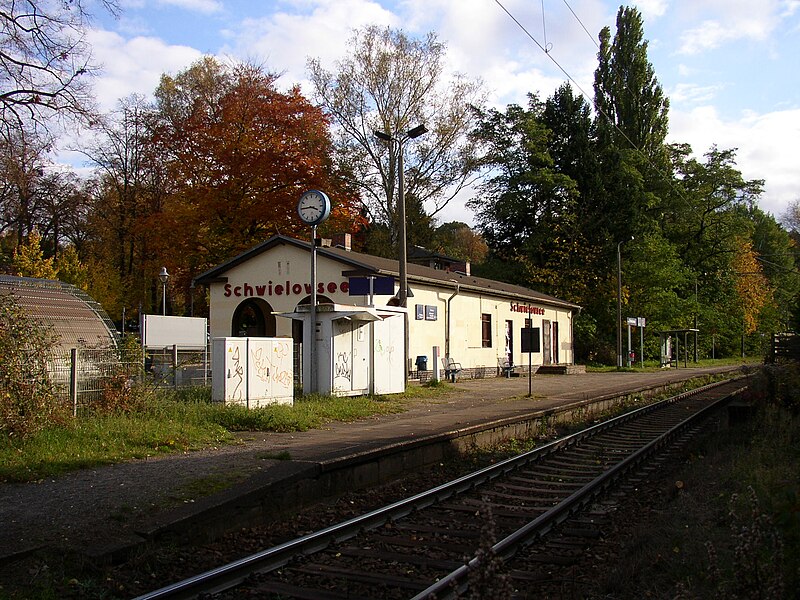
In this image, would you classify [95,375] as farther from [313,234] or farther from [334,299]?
[334,299]

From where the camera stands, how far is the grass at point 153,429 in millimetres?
9367

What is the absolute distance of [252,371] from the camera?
15.1m

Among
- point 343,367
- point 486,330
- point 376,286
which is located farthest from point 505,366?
point 343,367

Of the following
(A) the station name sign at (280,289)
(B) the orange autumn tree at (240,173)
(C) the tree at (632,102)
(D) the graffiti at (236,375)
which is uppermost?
(C) the tree at (632,102)

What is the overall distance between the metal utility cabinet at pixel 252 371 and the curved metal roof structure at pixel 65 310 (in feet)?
6.42

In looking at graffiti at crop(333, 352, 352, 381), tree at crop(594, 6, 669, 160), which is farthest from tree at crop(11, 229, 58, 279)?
tree at crop(594, 6, 669, 160)

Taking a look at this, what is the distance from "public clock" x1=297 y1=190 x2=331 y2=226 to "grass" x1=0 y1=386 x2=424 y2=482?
4.25 meters

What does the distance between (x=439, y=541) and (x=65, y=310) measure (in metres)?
10.4

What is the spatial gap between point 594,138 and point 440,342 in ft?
96.8

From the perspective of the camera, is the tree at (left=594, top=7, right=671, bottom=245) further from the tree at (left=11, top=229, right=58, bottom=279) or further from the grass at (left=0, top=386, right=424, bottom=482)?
the grass at (left=0, top=386, right=424, bottom=482)

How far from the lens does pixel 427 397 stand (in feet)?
68.1

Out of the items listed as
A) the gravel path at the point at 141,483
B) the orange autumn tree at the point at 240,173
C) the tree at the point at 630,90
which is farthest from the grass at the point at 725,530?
the tree at the point at 630,90

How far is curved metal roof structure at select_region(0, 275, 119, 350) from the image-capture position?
1395 centimetres

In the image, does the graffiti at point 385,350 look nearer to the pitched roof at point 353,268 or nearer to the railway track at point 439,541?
the pitched roof at point 353,268
